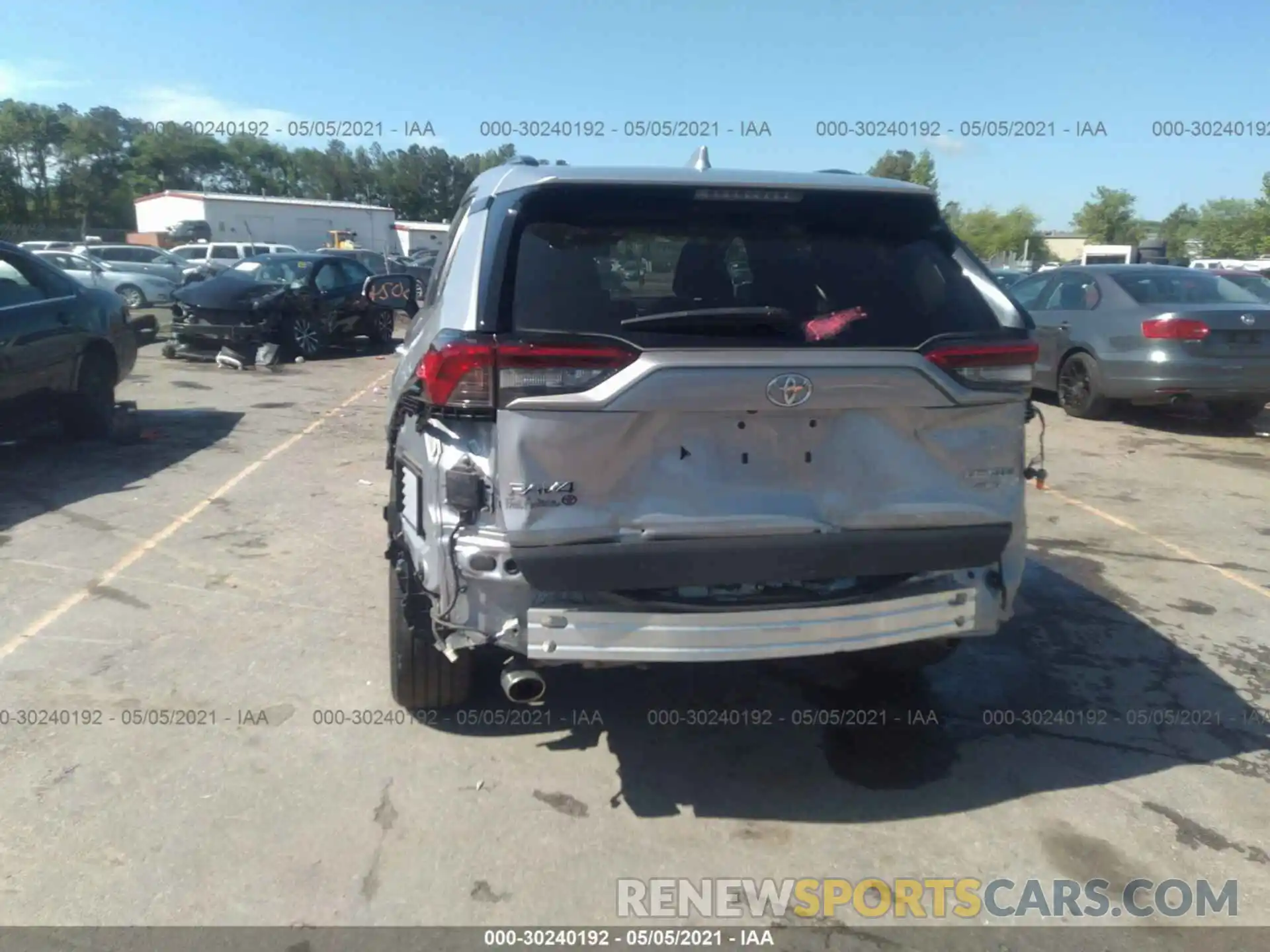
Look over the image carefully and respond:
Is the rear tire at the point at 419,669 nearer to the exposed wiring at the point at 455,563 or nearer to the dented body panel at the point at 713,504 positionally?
the dented body panel at the point at 713,504

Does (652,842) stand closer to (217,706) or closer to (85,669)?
(217,706)

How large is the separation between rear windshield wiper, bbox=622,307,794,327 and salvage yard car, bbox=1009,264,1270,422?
8.13 meters

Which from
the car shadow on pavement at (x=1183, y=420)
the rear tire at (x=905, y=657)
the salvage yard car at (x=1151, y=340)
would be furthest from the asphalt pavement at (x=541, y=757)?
the car shadow on pavement at (x=1183, y=420)

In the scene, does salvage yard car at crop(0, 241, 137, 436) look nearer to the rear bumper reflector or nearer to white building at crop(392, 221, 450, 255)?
the rear bumper reflector

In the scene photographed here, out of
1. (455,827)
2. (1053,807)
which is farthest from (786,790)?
(455,827)

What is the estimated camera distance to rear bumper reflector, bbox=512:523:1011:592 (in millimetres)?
2957

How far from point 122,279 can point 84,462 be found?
792 inches

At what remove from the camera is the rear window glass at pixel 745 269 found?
10.0 ft

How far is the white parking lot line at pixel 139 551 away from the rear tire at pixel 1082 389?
789 centimetres

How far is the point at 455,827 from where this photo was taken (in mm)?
3277

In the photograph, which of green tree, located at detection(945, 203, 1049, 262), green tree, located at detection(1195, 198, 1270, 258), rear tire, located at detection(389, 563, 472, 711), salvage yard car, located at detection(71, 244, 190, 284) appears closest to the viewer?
rear tire, located at detection(389, 563, 472, 711)

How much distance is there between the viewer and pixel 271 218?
48.4 m

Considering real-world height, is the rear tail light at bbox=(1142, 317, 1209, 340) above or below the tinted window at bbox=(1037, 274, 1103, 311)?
below

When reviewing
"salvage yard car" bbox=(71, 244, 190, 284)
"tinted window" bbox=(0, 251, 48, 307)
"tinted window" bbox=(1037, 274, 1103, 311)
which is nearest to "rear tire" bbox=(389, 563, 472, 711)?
"tinted window" bbox=(0, 251, 48, 307)
